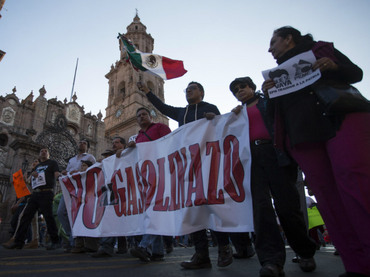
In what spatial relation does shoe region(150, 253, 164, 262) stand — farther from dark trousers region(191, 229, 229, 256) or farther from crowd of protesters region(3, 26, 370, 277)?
dark trousers region(191, 229, 229, 256)

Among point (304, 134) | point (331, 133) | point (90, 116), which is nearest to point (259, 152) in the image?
point (304, 134)

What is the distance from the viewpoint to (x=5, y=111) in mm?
22125

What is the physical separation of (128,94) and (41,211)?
29021mm

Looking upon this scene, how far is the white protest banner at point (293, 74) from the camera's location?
1.70 metres

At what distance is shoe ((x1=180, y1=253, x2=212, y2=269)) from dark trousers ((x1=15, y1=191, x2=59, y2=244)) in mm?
3577

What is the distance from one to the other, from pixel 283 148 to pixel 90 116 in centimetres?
2903

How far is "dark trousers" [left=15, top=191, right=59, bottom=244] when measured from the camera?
4.71 metres

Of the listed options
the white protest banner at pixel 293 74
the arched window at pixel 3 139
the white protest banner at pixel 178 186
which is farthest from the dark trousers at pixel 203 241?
the arched window at pixel 3 139

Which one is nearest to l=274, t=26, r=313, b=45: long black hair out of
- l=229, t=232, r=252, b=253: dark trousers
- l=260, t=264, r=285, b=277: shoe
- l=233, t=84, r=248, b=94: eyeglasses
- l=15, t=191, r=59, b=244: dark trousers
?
l=233, t=84, r=248, b=94: eyeglasses

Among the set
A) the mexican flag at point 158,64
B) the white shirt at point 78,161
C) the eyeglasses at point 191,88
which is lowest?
the white shirt at point 78,161

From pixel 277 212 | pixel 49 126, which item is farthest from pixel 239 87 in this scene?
pixel 49 126

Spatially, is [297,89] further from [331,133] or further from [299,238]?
[299,238]

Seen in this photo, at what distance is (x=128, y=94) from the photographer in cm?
3256

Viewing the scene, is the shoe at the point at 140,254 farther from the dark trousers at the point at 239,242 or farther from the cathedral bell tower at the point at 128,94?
the cathedral bell tower at the point at 128,94
